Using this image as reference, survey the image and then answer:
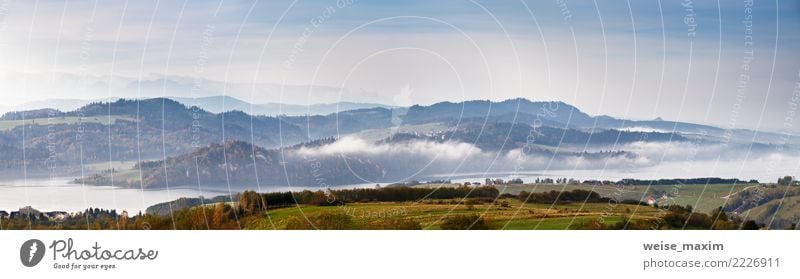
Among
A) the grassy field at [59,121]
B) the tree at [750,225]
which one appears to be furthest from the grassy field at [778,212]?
the grassy field at [59,121]

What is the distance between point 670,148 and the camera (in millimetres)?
16734

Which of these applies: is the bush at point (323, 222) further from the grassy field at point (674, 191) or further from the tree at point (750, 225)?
the tree at point (750, 225)

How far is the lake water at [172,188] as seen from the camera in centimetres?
1628

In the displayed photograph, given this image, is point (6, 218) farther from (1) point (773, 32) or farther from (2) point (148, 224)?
(1) point (773, 32)

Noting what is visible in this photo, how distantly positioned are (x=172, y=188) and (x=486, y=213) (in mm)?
4456

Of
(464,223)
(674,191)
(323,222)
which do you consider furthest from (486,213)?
(674,191)

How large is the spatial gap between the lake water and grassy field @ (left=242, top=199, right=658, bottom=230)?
0.36m

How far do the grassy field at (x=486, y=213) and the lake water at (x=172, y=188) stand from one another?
356mm

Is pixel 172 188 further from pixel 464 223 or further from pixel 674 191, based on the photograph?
pixel 674 191

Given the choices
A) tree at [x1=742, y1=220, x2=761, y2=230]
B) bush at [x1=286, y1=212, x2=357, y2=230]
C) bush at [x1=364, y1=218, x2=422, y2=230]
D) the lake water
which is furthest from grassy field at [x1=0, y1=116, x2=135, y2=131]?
tree at [x1=742, y1=220, x2=761, y2=230]

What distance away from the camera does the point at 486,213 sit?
53.4ft
